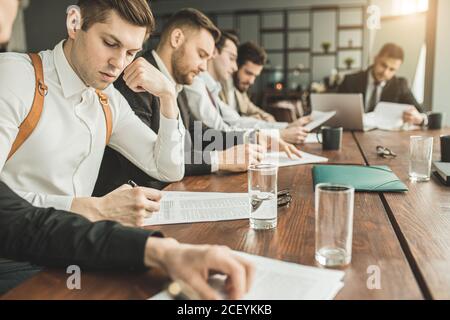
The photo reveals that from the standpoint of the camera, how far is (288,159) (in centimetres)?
193

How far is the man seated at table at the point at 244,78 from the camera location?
413 centimetres

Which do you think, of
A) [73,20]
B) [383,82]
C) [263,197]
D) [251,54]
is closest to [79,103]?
[73,20]

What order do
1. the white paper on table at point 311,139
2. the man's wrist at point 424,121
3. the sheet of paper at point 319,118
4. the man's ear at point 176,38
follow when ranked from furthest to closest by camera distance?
the man's wrist at point 424,121 → the sheet of paper at point 319,118 → the white paper on table at point 311,139 → the man's ear at point 176,38

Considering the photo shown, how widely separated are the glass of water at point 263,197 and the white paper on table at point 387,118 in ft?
6.94

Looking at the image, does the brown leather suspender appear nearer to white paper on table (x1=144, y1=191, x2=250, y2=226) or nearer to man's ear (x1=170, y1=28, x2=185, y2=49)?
white paper on table (x1=144, y1=191, x2=250, y2=226)

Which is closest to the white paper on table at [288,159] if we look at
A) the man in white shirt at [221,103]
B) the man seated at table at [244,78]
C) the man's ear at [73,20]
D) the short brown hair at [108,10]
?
the man in white shirt at [221,103]

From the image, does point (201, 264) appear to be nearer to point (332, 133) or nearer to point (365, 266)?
point (365, 266)

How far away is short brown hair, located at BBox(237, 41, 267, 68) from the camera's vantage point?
4.15 metres

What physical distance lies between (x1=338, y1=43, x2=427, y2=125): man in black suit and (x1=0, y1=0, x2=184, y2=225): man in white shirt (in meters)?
2.69

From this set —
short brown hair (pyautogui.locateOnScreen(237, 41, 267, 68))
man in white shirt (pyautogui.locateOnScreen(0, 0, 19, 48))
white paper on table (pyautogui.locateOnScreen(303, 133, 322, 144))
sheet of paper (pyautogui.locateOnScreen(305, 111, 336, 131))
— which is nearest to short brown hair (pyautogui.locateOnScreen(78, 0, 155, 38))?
man in white shirt (pyautogui.locateOnScreen(0, 0, 19, 48))

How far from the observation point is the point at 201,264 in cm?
71

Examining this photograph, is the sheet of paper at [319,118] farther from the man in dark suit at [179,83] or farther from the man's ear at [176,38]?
the man's ear at [176,38]

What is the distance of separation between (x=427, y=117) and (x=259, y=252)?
2469 mm

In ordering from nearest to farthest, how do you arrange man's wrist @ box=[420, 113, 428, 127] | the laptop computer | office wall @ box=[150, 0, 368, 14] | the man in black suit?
the laptop computer, man's wrist @ box=[420, 113, 428, 127], the man in black suit, office wall @ box=[150, 0, 368, 14]
